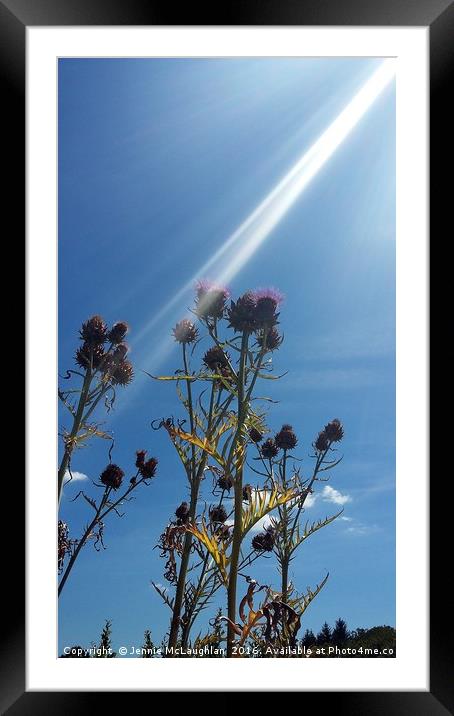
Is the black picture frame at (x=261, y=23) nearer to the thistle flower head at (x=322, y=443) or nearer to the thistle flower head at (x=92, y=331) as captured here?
the thistle flower head at (x=92, y=331)

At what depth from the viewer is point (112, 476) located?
5.87 feet

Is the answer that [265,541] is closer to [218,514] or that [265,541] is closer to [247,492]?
[218,514]

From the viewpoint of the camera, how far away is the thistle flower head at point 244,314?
5.39 ft

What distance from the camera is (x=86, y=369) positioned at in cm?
179

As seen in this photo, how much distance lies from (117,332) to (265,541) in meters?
0.78

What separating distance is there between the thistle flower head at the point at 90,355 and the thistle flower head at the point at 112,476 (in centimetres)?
30

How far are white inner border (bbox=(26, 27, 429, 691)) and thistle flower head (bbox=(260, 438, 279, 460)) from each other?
709 millimetres

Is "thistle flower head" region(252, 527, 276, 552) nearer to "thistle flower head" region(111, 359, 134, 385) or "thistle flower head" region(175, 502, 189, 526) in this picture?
"thistle flower head" region(175, 502, 189, 526)
